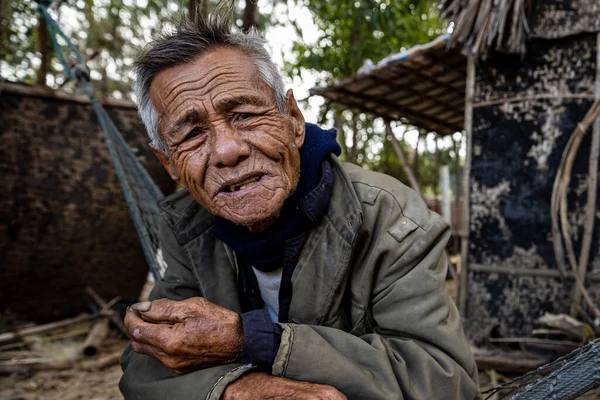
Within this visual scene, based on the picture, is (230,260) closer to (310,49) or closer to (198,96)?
(198,96)

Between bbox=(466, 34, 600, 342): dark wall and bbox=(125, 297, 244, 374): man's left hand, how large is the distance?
2331mm

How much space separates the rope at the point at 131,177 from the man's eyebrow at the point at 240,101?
3.93ft

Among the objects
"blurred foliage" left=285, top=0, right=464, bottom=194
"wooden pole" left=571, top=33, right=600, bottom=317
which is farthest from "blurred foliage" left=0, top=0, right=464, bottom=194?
"wooden pole" left=571, top=33, right=600, bottom=317

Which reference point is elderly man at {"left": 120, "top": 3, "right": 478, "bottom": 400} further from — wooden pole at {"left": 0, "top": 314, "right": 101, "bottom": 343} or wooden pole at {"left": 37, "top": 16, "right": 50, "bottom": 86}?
wooden pole at {"left": 37, "top": 16, "right": 50, "bottom": 86}

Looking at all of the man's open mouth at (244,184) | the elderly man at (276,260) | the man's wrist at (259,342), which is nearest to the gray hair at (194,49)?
the elderly man at (276,260)

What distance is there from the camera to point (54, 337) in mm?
3586

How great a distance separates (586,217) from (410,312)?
2081mm

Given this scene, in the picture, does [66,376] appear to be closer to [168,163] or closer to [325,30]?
[168,163]

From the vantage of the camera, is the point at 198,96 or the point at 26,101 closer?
the point at 198,96

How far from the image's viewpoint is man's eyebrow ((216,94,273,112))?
1.32 m

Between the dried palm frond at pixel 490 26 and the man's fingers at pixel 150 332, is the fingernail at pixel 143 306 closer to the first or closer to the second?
the man's fingers at pixel 150 332

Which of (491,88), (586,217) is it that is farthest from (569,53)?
(586,217)

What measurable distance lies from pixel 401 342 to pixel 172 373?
608mm

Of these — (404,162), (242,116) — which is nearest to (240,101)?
(242,116)
